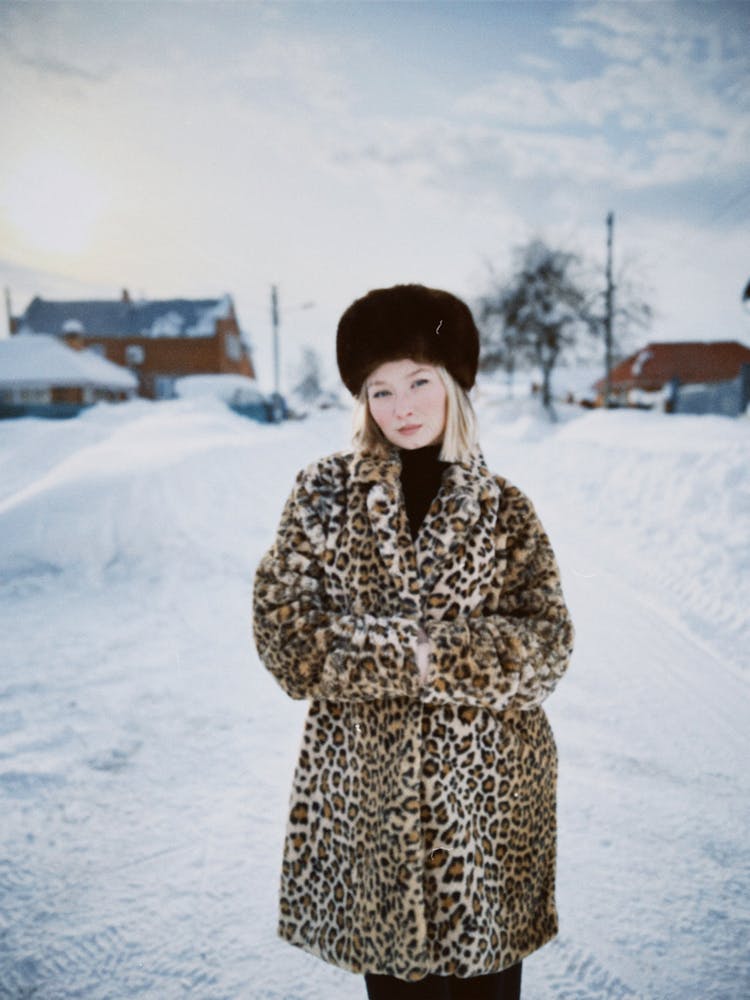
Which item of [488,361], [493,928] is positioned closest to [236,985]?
[493,928]

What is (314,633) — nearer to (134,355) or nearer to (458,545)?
(458,545)

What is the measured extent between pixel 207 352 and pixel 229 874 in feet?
147

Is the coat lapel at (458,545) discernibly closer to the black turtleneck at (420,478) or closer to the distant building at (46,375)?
the black turtleneck at (420,478)

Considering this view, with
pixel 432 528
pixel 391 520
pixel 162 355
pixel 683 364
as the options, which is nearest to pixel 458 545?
pixel 432 528

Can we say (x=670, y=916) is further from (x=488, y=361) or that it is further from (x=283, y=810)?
(x=488, y=361)

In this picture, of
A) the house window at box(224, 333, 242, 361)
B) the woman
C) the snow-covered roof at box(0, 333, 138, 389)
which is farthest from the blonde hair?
the house window at box(224, 333, 242, 361)

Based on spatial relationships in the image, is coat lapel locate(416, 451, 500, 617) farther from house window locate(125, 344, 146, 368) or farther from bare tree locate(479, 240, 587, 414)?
house window locate(125, 344, 146, 368)

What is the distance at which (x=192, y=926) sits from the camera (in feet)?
7.22

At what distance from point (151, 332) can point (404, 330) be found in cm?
4759

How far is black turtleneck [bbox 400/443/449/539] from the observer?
1.65 meters

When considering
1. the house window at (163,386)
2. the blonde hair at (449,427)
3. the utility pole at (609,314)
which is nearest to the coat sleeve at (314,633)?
the blonde hair at (449,427)

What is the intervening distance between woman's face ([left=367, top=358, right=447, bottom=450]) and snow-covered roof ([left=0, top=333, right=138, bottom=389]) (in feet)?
119

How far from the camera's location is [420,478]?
1.69 m

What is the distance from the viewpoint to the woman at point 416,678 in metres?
1.43
